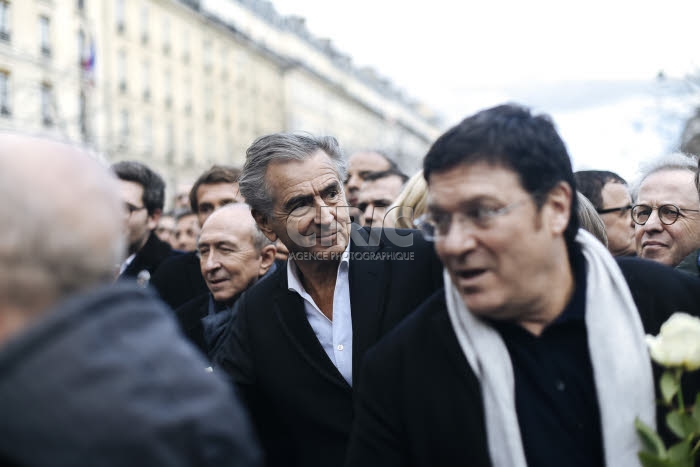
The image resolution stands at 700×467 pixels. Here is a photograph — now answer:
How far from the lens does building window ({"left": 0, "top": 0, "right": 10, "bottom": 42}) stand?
3042 centimetres

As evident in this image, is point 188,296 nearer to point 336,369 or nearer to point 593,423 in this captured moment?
point 336,369

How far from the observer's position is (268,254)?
189 inches

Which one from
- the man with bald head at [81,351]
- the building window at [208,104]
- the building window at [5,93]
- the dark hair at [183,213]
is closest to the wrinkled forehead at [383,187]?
the dark hair at [183,213]

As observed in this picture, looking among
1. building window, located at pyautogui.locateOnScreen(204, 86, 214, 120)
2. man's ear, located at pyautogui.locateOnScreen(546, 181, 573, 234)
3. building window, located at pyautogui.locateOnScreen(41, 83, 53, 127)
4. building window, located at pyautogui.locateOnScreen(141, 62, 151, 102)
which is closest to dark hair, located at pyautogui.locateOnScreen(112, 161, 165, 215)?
man's ear, located at pyautogui.locateOnScreen(546, 181, 573, 234)

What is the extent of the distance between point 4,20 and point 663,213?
32.6m

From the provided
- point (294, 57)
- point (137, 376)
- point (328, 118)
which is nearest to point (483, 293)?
point (137, 376)

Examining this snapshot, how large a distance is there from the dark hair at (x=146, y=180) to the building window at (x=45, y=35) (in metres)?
31.0

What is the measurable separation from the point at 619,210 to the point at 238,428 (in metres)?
3.86

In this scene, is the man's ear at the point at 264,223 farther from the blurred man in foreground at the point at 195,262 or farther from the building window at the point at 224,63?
the building window at the point at 224,63

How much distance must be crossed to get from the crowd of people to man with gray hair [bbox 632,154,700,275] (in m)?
0.01

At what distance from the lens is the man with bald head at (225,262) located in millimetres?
4492

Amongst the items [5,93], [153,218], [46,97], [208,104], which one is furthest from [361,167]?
[208,104]

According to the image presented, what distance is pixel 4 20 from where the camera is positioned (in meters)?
30.6

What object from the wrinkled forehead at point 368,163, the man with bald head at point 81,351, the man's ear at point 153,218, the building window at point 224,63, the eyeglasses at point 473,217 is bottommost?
the man with bald head at point 81,351
